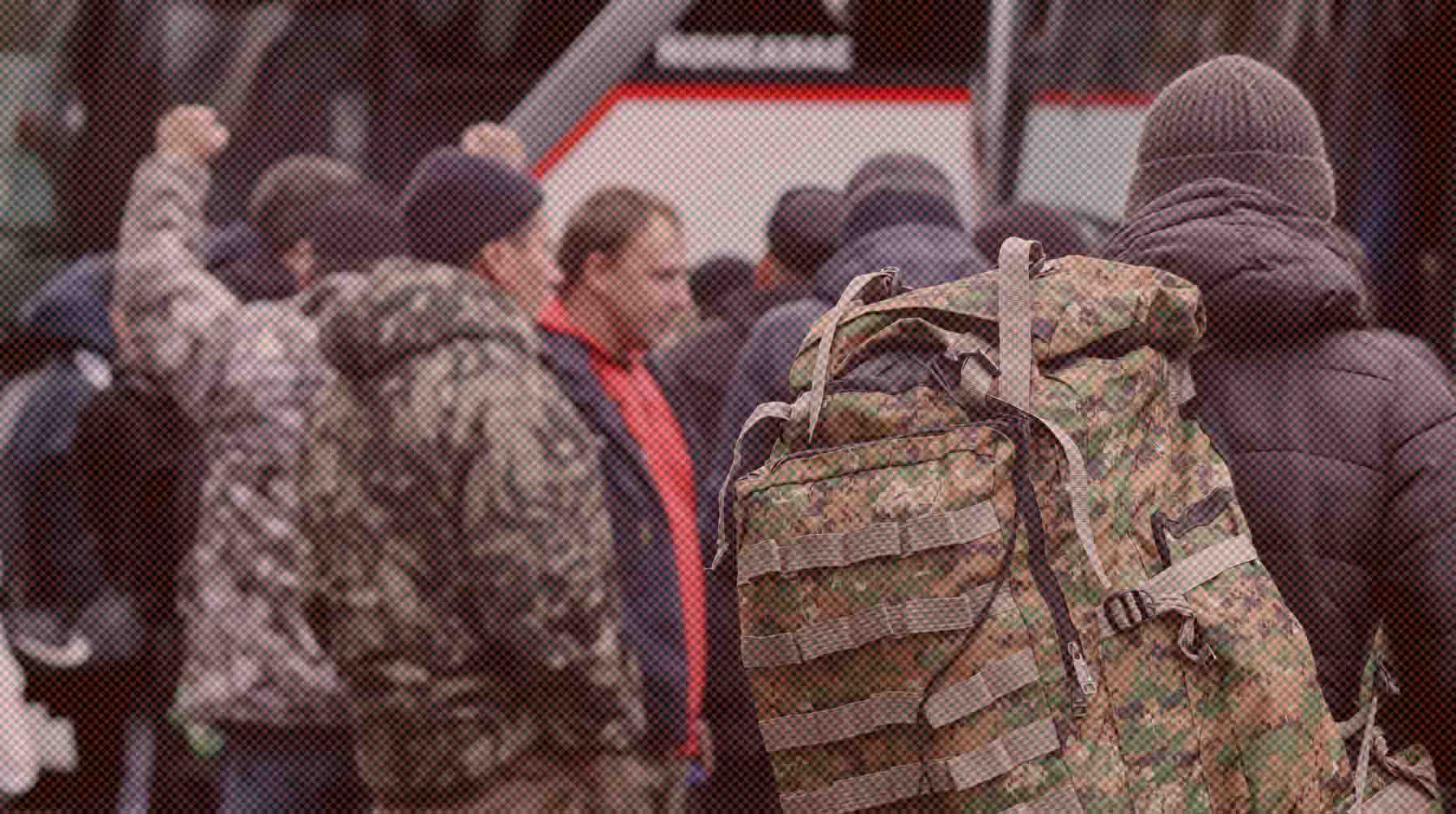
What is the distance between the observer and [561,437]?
4.51 metres

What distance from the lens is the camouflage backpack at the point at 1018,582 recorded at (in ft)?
9.21

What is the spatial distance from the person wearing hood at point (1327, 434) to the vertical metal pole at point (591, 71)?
7.05 metres

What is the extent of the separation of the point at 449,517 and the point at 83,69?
25.1 ft

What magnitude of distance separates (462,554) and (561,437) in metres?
0.27

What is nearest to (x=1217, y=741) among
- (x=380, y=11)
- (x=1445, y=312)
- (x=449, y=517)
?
(x=449, y=517)

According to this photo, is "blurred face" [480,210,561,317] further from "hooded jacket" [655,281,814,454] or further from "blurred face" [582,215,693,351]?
"hooded jacket" [655,281,814,454]

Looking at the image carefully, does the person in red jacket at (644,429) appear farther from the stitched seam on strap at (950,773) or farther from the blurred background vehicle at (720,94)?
the blurred background vehicle at (720,94)

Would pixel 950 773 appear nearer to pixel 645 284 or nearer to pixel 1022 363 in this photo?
pixel 1022 363

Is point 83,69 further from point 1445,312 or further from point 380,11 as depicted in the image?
point 1445,312

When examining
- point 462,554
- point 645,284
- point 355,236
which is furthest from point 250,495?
point 462,554

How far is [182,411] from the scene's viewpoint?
7.94 m

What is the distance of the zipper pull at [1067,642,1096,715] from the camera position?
9.21 ft

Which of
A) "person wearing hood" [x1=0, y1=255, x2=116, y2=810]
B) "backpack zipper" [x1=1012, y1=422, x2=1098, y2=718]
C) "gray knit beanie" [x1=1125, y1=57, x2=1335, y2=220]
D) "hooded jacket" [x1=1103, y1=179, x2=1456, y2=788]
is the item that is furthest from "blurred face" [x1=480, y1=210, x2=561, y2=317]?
"person wearing hood" [x1=0, y1=255, x2=116, y2=810]

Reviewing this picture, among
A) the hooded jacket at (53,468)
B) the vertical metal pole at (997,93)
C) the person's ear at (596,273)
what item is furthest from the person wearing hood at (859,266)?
the vertical metal pole at (997,93)
